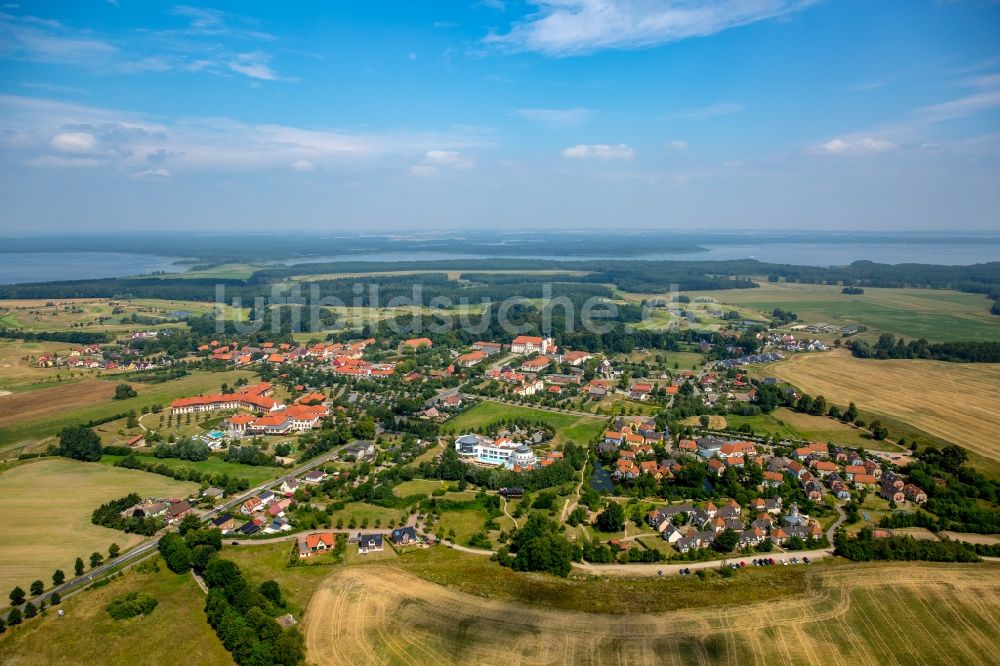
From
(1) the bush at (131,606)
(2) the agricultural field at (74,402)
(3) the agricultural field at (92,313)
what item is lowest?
(1) the bush at (131,606)

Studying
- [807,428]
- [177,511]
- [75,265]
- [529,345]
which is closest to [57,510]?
[177,511]

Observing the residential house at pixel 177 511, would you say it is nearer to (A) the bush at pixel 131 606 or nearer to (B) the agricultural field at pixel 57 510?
(B) the agricultural field at pixel 57 510

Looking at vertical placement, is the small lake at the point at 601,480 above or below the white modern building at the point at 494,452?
below

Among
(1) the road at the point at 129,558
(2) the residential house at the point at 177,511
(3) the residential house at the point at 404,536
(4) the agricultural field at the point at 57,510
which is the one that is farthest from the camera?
(2) the residential house at the point at 177,511

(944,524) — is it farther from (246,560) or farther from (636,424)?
(246,560)


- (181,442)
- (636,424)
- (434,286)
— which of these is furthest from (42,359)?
(434,286)

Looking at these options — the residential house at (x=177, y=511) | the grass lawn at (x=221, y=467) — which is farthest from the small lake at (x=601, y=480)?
the residential house at (x=177, y=511)

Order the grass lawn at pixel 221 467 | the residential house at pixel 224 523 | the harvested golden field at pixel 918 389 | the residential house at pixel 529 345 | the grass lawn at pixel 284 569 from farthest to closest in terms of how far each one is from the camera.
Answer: the residential house at pixel 529 345 → the harvested golden field at pixel 918 389 → the grass lawn at pixel 221 467 → the residential house at pixel 224 523 → the grass lawn at pixel 284 569
